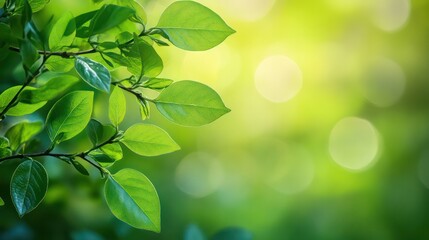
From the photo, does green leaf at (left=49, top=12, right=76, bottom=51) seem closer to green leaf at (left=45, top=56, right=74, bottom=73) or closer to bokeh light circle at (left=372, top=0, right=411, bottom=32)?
green leaf at (left=45, top=56, right=74, bottom=73)

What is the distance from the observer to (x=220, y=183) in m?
1.33

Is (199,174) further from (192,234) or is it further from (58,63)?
(58,63)

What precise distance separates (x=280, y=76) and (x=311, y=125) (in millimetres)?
179

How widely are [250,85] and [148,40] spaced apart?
1295 mm

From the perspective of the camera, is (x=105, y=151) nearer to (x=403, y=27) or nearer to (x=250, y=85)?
(x=250, y=85)

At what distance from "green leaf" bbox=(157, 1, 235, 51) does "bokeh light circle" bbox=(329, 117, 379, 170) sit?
128cm

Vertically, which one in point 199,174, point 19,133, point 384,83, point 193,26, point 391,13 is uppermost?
point 193,26

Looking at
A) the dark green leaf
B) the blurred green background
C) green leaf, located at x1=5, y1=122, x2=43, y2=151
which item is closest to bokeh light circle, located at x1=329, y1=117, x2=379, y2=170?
the blurred green background

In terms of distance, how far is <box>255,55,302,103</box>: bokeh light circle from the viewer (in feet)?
5.23

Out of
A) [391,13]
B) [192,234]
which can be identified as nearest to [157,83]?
[192,234]

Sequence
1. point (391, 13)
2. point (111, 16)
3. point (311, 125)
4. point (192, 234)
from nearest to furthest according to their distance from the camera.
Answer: point (111, 16), point (192, 234), point (311, 125), point (391, 13)

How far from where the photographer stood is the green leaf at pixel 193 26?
27cm

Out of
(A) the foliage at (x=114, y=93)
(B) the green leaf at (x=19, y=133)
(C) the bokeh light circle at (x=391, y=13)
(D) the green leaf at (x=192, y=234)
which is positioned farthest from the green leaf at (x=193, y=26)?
(C) the bokeh light circle at (x=391, y=13)

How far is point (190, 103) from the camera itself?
10.9 inches
